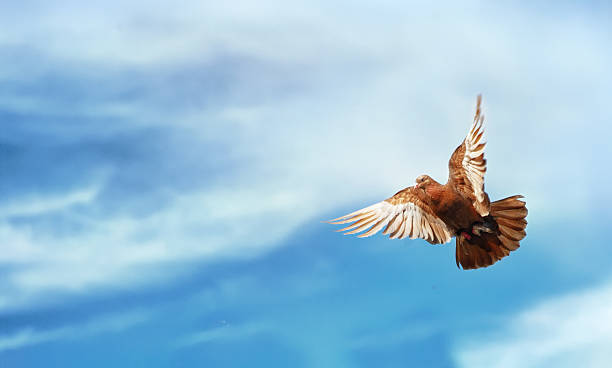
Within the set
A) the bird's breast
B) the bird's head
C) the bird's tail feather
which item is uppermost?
the bird's head

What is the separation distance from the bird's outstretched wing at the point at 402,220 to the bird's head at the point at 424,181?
0.30 m

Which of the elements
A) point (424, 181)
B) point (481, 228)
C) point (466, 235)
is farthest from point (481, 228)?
A: point (424, 181)

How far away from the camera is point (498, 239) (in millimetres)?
18984

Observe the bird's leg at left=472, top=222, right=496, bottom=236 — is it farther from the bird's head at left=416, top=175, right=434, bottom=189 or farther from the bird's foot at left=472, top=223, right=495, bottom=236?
the bird's head at left=416, top=175, right=434, bottom=189

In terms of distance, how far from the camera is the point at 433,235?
67.0ft

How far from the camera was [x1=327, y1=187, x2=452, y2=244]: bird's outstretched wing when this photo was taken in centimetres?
2039

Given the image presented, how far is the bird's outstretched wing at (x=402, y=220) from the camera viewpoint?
20391mm

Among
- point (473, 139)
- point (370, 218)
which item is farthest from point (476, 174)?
point (370, 218)

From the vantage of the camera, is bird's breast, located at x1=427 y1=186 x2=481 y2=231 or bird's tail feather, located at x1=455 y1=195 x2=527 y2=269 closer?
bird's tail feather, located at x1=455 y1=195 x2=527 y2=269

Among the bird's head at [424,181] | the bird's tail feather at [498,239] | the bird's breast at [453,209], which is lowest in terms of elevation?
the bird's tail feather at [498,239]

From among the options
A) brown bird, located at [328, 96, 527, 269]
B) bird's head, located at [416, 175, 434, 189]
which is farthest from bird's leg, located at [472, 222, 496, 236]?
bird's head, located at [416, 175, 434, 189]

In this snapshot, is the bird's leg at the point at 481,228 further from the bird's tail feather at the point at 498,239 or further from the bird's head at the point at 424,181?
the bird's head at the point at 424,181

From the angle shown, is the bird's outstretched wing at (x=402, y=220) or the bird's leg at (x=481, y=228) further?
the bird's outstretched wing at (x=402, y=220)

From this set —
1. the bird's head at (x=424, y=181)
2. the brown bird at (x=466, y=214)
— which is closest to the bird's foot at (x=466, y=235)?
the brown bird at (x=466, y=214)
